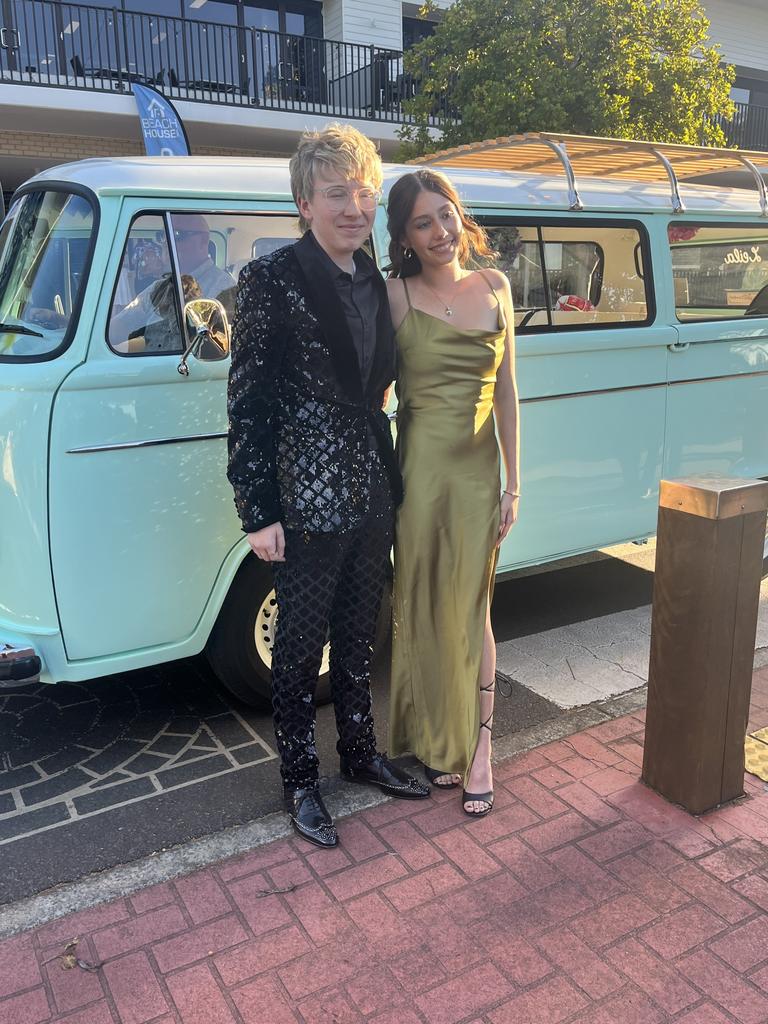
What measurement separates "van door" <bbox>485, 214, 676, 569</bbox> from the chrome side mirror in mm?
1494

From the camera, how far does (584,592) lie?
206 inches

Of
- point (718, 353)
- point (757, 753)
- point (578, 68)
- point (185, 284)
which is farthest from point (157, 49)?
point (757, 753)

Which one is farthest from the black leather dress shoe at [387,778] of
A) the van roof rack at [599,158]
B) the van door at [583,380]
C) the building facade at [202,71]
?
the building facade at [202,71]

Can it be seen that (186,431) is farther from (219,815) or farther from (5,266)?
(219,815)

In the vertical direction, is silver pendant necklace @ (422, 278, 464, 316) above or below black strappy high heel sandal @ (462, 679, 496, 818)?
above

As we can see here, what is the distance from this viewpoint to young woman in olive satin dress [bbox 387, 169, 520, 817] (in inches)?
107

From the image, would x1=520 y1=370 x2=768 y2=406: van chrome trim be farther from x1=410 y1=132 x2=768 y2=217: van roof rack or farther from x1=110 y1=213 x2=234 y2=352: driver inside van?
x1=110 y1=213 x2=234 y2=352: driver inside van

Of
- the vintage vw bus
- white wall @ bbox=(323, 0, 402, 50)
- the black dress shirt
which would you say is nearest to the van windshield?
the vintage vw bus

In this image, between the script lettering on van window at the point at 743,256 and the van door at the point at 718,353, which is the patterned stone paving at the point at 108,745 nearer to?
the van door at the point at 718,353

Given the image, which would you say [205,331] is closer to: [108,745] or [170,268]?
[170,268]

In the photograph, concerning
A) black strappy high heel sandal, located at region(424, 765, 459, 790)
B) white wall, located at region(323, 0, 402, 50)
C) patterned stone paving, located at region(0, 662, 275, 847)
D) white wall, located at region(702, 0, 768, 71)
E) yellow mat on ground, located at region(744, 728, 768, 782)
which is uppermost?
white wall, located at region(702, 0, 768, 71)

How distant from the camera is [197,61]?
1377 cm

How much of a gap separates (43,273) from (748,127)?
19.8 meters

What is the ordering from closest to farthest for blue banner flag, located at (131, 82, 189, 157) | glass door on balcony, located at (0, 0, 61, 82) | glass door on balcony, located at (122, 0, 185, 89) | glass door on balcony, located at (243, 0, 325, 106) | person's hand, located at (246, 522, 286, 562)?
1. person's hand, located at (246, 522, 286, 562)
2. blue banner flag, located at (131, 82, 189, 157)
3. glass door on balcony, located at (0, 0, 61, 82)
4. glass door on balcony, located at (122, 0, 185, 89)
5. glass door on balcony, located at (243, 0, 325, 106)
